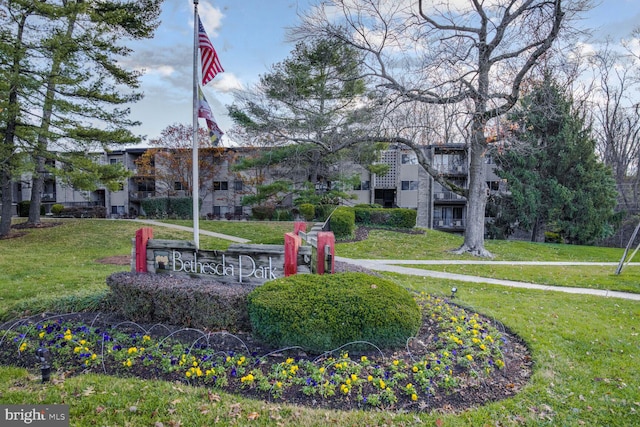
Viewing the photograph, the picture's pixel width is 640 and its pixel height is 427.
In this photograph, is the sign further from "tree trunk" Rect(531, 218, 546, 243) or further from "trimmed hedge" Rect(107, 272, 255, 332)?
"tree trunk" Rect(531, 218, 546, 243)

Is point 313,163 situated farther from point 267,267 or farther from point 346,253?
point 267,267

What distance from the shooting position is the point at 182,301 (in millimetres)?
4488

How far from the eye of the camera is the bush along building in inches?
1002

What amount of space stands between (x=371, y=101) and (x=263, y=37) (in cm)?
488

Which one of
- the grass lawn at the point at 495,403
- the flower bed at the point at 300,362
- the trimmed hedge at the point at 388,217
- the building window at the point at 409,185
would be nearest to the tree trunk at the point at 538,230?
the building window at the point at 409,185

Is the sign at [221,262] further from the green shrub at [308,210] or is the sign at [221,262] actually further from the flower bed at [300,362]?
the green shrub at [308,210]

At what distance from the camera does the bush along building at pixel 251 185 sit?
25.5m

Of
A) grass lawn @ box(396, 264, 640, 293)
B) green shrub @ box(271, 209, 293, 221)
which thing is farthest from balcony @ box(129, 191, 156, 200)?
grass lawn @ box(396, 264, 640, 293)

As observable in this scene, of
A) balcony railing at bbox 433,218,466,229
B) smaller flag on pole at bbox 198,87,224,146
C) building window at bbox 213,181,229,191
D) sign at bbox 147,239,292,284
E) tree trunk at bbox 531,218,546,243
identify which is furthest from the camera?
building window at bbox 213,181,229,191

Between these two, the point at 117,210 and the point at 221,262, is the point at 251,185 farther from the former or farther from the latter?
the point at 221,262

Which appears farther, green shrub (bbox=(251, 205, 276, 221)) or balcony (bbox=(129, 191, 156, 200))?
balcony (bbox=(129, 191, 156, 200))

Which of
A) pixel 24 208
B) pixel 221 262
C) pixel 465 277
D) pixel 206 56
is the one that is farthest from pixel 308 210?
pixel 24 208

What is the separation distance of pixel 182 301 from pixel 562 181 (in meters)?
25.0

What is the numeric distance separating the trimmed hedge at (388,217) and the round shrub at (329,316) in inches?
605
